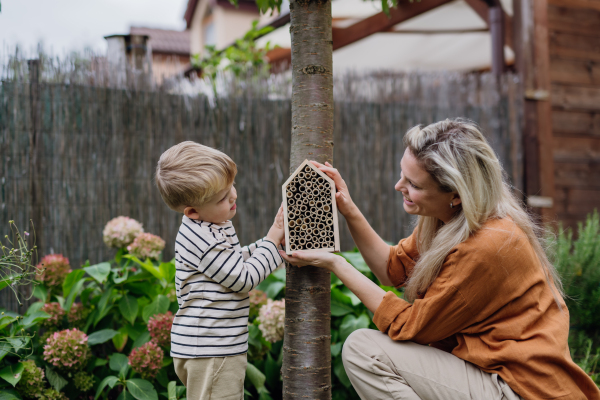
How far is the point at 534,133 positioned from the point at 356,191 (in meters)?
1.84

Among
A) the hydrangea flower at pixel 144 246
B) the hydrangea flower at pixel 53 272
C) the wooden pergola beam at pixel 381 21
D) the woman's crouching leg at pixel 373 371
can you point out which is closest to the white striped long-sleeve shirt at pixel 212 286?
the woman's crouching leg at pixel 373 371

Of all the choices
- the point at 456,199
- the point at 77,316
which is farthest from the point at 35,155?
the point at 456,199

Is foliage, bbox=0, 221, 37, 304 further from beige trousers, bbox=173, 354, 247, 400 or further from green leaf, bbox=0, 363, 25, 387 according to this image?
beige trousers, bbox=173, 354, 247, 400

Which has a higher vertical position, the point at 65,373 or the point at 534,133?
the point at 534,133

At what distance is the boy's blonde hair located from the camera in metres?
1.67

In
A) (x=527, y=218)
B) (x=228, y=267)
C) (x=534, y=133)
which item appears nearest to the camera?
(x=228, y=267)

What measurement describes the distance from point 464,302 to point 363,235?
539mm

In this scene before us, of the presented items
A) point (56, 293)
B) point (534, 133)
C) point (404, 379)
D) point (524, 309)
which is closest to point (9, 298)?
point (56, 293)

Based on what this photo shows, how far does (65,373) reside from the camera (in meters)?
2.31

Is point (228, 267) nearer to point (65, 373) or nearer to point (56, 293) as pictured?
point (65, 373)

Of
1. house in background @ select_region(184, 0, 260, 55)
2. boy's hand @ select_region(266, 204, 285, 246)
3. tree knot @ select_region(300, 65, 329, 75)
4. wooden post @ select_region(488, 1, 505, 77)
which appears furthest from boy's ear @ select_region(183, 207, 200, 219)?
house in background @ select_region(184, 0, 260, 55)

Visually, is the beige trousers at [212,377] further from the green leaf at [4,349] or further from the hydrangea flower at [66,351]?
the green leaf at [4,349]

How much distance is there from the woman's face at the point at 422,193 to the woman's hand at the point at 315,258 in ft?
1.21

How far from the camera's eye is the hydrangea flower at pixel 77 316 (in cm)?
253
